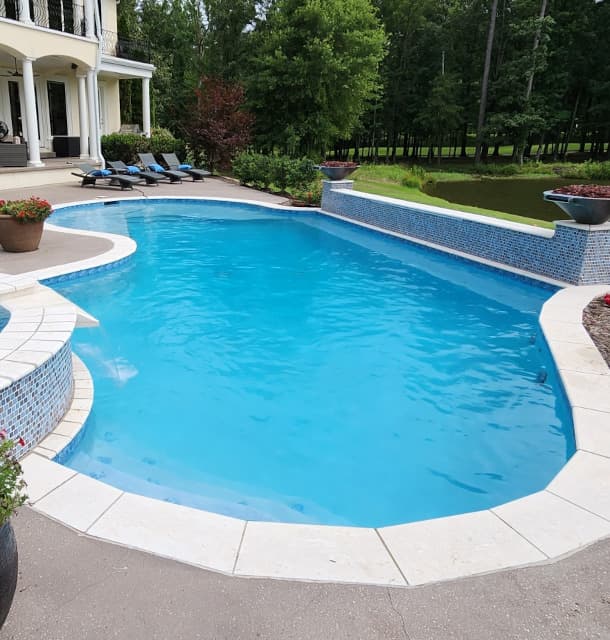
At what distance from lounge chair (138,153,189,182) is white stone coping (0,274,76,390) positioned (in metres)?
13.8

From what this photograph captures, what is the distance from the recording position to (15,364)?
3.82 meters

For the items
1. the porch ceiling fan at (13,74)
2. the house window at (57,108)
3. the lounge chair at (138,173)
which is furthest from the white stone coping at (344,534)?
the house window at (57,108)

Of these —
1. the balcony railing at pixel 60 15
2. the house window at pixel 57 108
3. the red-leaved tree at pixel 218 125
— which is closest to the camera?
the balcony railing at pixel 60 15

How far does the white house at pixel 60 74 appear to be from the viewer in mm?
16969

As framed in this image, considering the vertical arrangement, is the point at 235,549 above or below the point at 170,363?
above

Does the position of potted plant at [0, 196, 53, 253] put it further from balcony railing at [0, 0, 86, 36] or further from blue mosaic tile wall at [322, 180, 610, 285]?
balcony railing at [0, 0, 86, 36]

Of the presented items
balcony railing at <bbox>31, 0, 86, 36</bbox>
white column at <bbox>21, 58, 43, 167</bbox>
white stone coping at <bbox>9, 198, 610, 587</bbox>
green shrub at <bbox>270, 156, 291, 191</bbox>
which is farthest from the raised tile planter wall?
balcony railing at <bbox>31, 0, 86, 36</bbox>

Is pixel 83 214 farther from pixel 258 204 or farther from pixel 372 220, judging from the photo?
pixel 372 220

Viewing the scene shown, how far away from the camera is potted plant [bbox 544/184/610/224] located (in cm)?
823

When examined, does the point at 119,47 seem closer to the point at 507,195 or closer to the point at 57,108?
the point at 57,108

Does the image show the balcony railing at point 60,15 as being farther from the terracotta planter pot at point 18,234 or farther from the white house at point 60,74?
the terracotta planter pot at point 18,234

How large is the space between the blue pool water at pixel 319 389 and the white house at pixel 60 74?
11229 millimetres

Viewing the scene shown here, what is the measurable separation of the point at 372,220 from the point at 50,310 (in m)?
9.74

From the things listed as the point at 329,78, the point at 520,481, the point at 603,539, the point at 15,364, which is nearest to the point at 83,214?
the point at 15,364
